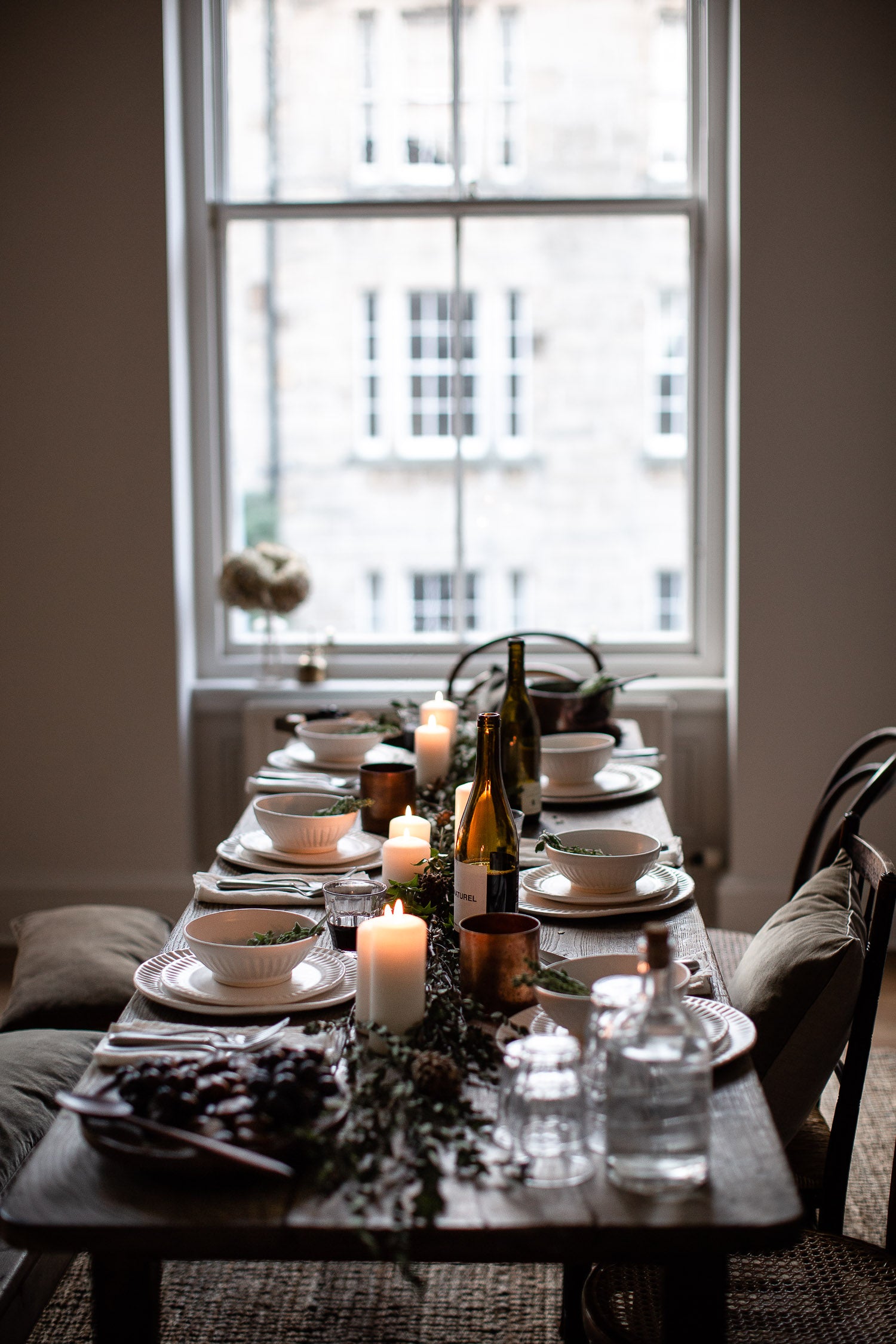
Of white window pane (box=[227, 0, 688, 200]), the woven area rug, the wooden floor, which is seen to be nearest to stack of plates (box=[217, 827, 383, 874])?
the woven area rug

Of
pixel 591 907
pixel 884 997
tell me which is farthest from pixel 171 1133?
pixel 884 997

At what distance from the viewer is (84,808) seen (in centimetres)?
387

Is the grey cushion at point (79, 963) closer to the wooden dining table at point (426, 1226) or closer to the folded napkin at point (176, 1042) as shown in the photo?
the folded napkin at point (176, 1042)

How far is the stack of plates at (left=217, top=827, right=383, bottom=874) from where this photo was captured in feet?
5.95

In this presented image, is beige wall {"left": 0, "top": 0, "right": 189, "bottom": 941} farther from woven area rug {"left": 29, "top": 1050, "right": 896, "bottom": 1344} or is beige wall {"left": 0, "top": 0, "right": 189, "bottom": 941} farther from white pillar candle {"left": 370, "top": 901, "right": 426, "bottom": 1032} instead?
white pillar candle {"left": 370, "top": 901, "right": 426, "bottom": 1032}

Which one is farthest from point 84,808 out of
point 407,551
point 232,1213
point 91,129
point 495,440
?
point 232,1213

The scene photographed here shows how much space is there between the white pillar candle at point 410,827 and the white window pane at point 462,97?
2.94 m

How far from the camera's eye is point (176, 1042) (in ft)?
3.79

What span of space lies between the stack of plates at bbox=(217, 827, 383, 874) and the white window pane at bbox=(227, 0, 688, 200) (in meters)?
2.74

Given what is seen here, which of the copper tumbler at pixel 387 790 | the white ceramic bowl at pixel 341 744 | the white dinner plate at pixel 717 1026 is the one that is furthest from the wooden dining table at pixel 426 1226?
the white ceramic bowl at pixel 341 744

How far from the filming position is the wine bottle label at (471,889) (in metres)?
1.40

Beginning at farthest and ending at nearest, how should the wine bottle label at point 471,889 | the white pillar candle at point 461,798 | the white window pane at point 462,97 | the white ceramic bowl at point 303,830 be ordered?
the white window pane at point 462,97 → the white ceramic bowl at point 303,830 → the white pillar candle at point 461,798 → the wine bottle label at point 471,889

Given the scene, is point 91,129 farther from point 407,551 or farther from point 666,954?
point 666,954

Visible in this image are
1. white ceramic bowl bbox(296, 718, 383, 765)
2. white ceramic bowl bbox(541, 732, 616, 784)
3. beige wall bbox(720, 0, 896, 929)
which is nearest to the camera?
white ceramic bowl bbox(541, 732, 616, 784)
